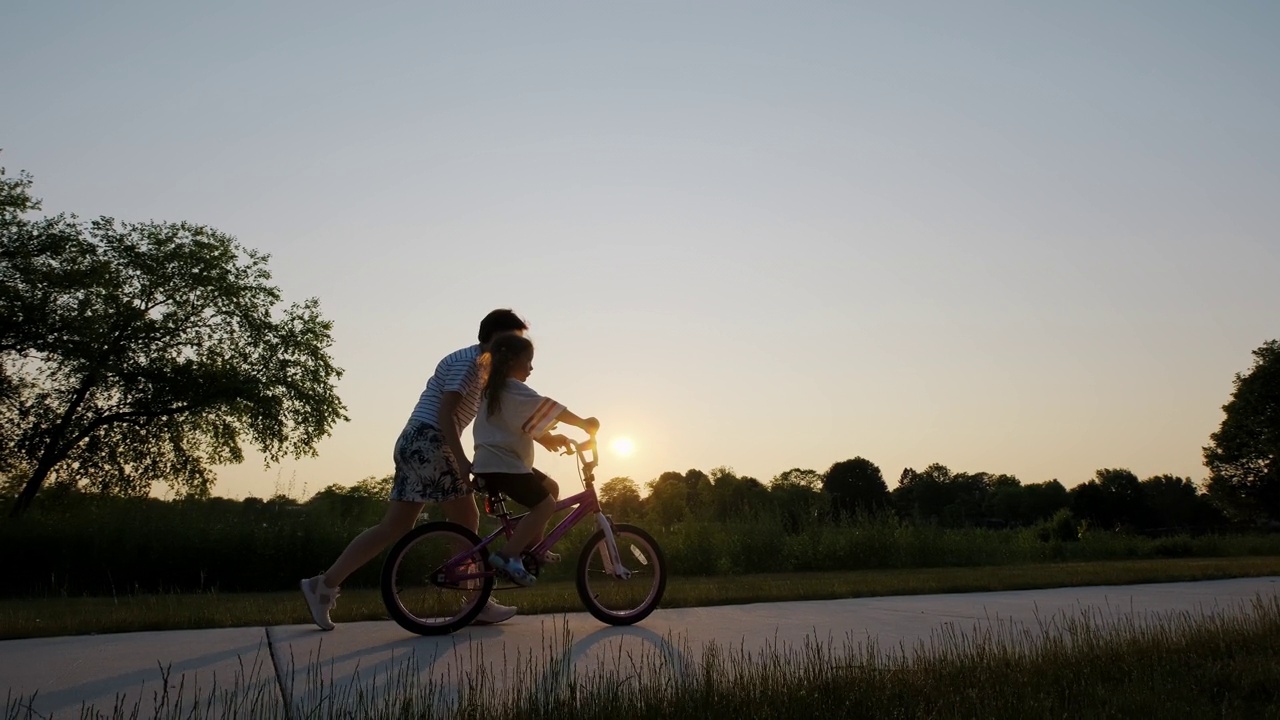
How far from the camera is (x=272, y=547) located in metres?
16.1

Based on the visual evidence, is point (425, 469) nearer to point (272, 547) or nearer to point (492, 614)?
point (492, 614)

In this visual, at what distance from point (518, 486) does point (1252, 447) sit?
183 ft

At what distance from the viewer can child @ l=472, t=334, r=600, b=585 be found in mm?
6172

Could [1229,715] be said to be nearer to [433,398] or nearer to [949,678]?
[949,678]

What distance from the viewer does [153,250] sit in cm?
2945

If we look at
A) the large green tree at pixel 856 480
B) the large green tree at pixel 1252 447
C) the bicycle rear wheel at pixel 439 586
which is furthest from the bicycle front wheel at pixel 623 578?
the large green tree at pixel 856 480

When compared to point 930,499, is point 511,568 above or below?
below

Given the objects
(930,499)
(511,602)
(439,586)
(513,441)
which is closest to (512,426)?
(513,441)

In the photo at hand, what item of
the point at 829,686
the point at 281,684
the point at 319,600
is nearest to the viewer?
the point at 281,684

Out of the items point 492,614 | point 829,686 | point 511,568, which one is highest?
point 511,568

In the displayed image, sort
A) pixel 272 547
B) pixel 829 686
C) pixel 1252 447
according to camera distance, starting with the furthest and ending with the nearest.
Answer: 1. pixel 1252 447
2. pixel 272 547
3. pixel 829 686

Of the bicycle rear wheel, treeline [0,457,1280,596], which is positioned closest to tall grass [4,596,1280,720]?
the bicycle rear wheel

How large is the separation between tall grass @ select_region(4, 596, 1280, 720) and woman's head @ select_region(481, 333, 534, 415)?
1609 mm

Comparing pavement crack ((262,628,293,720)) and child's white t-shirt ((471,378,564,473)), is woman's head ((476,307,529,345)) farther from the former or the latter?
pavement crack ((262,628,293,720))
